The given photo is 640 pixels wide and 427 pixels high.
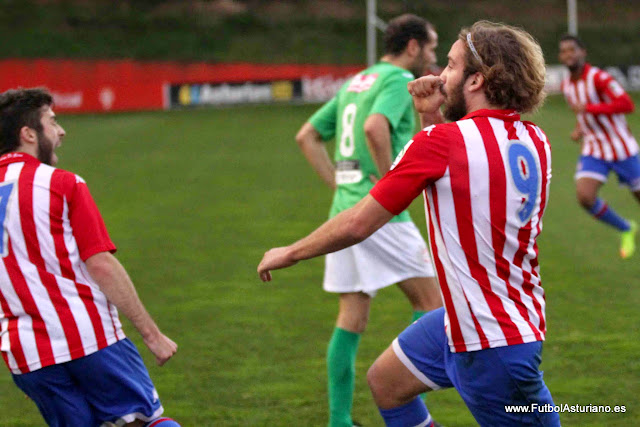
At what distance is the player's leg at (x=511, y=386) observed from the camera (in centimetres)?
281

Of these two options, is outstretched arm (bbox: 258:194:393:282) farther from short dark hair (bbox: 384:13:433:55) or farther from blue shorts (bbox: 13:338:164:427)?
short dark hair (bbox: 384:13:433:55)

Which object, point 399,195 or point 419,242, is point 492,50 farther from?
point 419,242

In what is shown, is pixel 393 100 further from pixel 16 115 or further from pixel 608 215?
pixel 608 215

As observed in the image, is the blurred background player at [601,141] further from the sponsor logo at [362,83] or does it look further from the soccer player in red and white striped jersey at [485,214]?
the soccer player in red and white striped jersey at [485,214]

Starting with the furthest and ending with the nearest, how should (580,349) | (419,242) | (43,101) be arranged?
(580,349)
(419,242)
(43,101)

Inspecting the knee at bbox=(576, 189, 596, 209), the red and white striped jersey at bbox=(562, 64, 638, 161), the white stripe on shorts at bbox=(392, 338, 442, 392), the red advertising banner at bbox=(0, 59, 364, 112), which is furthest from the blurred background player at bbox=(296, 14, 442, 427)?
the red advertising banner at bbox=(0, 59, 364, 112)

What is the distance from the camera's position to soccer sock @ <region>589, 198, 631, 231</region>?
9047mm

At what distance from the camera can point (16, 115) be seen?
3.20 m

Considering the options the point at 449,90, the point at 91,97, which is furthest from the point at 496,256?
the point at 91,97

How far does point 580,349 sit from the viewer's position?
5.83m

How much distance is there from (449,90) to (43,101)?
4.81ft

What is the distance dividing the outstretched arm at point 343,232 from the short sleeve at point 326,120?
2.12 m

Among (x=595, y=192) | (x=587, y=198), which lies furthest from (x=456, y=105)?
(x=595, y=192)

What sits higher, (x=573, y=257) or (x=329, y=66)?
(x=573, y=257)
